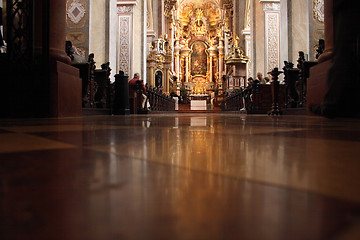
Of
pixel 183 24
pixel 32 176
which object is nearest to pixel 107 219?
pixel 32 176

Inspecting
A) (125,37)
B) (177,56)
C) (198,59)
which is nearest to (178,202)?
(125,37)

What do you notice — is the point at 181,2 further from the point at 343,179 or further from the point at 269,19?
the point at 343,179

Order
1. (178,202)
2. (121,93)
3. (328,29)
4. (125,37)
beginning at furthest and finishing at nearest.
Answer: (125,37), (121,93), (328,29), (178,202)

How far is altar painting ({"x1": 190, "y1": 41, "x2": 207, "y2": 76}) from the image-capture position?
26.1m

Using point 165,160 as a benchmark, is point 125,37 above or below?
above

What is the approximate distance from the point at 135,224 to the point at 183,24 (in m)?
27.7

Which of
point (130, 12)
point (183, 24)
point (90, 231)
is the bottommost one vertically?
point (90, 231)

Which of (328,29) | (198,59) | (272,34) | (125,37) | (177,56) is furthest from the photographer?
(198,59)

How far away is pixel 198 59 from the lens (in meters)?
26.2

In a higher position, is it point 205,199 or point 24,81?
→ point 24,81

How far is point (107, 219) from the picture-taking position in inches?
8.0

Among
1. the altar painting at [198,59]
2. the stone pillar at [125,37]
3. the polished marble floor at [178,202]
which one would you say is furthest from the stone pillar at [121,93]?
the altar painting at [198,59]

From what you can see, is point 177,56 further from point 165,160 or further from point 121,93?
point 165,160

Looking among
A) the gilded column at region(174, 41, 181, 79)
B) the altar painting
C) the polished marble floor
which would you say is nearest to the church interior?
the polished marble floor
